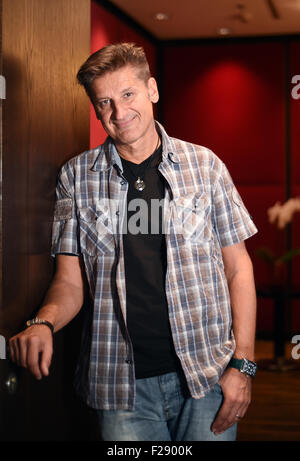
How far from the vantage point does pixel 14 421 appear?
133 centimetres

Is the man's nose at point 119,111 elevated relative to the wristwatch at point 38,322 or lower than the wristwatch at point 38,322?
elevated

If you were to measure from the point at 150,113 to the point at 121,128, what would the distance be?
0.32 ft

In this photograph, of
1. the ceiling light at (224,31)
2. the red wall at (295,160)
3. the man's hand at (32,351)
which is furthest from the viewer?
the red wall at (295,160)

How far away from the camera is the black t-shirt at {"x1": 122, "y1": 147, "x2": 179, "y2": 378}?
56.4 inches

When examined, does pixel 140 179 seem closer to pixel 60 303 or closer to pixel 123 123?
pixel 123 123

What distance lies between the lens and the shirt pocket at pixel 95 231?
1466mm

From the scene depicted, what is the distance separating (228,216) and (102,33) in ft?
12.7

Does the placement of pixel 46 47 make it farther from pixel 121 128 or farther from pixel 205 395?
pixel 205 395

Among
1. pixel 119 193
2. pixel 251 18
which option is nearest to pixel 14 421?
pixel 119 193

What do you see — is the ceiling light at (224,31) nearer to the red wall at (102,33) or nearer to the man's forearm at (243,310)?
the red wall at (102,33)

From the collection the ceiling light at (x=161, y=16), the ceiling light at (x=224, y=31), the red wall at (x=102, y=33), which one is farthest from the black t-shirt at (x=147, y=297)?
the ceiling light at (x=224, y=31)

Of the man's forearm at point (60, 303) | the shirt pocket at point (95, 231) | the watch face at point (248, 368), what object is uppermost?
the shirt pocket at point (95, 231)

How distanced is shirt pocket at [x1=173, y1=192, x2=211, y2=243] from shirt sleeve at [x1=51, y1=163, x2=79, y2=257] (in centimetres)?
25

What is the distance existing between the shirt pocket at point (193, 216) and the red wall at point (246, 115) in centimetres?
472
